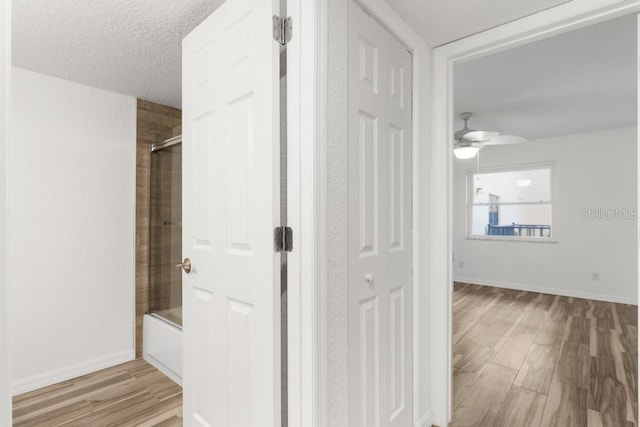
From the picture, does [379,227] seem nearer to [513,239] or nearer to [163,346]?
[163,346]

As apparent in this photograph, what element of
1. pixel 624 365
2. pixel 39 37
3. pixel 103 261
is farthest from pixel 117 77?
pixel 624 365

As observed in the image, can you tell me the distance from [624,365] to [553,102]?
248 centimetres

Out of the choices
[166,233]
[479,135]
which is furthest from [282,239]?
[479,135]

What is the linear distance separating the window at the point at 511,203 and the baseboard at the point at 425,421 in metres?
4.37

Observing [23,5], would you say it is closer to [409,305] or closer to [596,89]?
[409,305]

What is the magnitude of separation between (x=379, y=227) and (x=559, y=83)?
8.74 feet

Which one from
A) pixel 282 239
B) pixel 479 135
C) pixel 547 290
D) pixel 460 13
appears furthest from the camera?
pixel 547 290

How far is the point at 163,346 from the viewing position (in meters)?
2.54

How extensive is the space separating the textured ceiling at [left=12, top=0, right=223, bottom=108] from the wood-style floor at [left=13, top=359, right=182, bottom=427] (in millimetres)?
2146

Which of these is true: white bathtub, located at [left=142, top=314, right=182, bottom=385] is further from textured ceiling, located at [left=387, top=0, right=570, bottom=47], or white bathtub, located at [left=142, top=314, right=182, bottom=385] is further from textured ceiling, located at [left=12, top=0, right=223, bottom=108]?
textured ceiling, located at [left=387, top=0, right=570, bottom=47]

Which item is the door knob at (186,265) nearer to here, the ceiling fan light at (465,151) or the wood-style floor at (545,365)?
the wood-style floor at (545,365)

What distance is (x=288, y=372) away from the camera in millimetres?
1229

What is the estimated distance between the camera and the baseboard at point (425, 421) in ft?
5.81

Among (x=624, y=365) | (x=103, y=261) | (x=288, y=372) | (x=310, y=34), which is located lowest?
(x=624, y=365)
